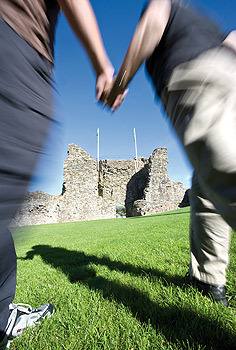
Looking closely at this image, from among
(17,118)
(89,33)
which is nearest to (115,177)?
(89,33)

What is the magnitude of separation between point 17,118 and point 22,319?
109cm

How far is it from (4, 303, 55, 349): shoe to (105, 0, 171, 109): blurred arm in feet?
4.26

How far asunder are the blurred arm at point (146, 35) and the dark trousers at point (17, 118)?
12.2 inches

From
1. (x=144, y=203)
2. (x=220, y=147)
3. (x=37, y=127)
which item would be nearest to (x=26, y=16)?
(x=37, y=127)

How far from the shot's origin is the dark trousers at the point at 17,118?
0.54 metres

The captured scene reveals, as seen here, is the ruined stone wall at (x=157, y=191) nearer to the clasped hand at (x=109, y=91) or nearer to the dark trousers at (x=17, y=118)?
the clasped hand at (x=109, y=91)

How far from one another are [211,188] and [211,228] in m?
0.74

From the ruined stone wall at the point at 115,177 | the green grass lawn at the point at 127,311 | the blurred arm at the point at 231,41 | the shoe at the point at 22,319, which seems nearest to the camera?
the blurred arm at the point at 231,41

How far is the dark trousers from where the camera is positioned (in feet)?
1.77

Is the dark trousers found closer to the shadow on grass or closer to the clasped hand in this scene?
the clasped hand

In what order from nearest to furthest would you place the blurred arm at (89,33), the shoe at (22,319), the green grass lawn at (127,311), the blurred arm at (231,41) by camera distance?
1. the blurred arm at (231,41)
2. the blurred arm at (89,33)
3. the green grass lawn at (127,311)
4. the shoe at (22,319)

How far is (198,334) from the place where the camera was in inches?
33.7

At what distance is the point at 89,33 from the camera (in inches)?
30.2

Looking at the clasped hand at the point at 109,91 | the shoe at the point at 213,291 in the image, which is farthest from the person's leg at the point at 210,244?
the clasped hand at the point at 109,91
